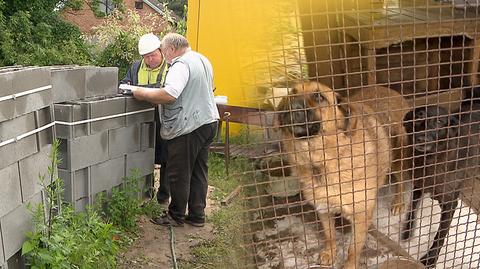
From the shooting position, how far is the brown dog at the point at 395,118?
11.3 feet

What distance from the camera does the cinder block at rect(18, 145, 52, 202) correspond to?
10.5 ft

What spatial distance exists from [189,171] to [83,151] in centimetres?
91

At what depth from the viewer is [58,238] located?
10.7 ft

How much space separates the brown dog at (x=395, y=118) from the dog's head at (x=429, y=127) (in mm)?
77

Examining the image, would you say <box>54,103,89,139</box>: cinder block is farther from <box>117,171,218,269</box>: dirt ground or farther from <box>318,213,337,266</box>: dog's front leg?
<box>318,213,337,266</box>: dog's front leg

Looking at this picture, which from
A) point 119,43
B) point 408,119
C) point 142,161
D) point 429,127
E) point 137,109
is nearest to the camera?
point 429,127

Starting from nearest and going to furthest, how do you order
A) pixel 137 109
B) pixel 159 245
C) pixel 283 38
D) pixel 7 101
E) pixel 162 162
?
pixel 283 38 < pixel 7 101 < pixel 159 245 < pixel 137 109 < pixel 162 162

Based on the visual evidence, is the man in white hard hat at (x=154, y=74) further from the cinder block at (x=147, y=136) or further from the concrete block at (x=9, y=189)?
the concrete block at (x=9, y=189)

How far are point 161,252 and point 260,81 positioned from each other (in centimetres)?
240

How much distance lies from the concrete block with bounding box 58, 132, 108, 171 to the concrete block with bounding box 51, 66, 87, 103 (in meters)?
0.34

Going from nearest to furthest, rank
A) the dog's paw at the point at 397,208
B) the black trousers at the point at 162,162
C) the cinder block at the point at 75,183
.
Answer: the dog's paw at the point at 397,208 → the cinder block at the point at 75,183 → the black trousers at the point at 162,162

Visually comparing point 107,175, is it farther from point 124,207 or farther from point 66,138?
point 66,138

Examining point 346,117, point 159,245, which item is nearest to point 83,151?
point 159,245

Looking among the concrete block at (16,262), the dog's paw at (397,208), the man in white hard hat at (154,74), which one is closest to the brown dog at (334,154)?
the dog's paw at (397,208)
